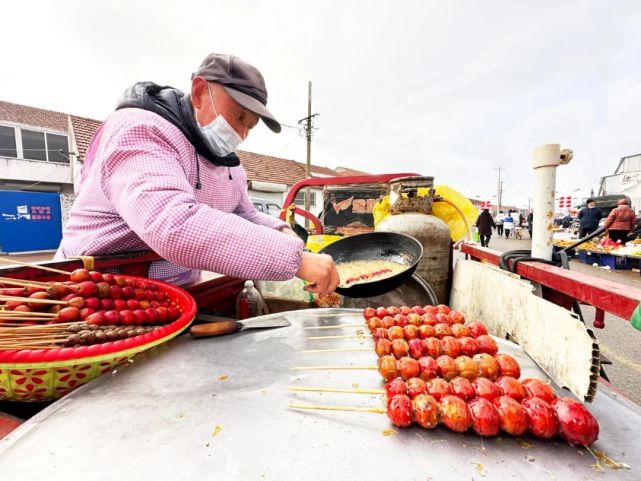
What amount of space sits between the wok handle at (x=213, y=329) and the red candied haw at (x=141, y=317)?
0.87ft

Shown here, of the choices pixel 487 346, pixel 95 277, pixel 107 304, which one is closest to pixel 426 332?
pixel 487 346

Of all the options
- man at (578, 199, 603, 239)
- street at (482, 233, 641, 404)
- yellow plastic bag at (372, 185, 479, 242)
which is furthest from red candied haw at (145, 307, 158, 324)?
man at (578, 199, 603, 239)

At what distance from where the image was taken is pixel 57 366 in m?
1.09

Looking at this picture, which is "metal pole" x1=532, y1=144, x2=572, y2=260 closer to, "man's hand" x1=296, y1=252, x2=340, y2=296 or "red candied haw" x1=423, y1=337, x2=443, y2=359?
"red candied haw" x1=423, y1=337, x2=443, y2=359

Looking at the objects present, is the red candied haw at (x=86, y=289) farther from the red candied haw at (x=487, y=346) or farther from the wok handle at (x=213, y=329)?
the red candied haw at (x=487, y=346)

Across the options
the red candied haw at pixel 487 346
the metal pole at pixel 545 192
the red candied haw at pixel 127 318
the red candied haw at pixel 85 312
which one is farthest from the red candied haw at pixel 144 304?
the metal pole at pixel 545 192

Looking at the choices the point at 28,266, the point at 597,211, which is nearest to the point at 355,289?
the point at 28,266

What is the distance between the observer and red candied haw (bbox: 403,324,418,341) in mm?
1751

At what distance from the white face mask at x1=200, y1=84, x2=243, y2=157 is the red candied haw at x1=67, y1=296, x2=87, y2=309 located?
114 cm

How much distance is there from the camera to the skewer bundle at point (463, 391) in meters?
1.03

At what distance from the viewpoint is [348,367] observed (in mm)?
1463

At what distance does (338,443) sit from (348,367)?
478mm

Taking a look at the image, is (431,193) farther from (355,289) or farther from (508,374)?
(508,374)

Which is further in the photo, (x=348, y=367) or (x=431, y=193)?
(x=431, y=193)
